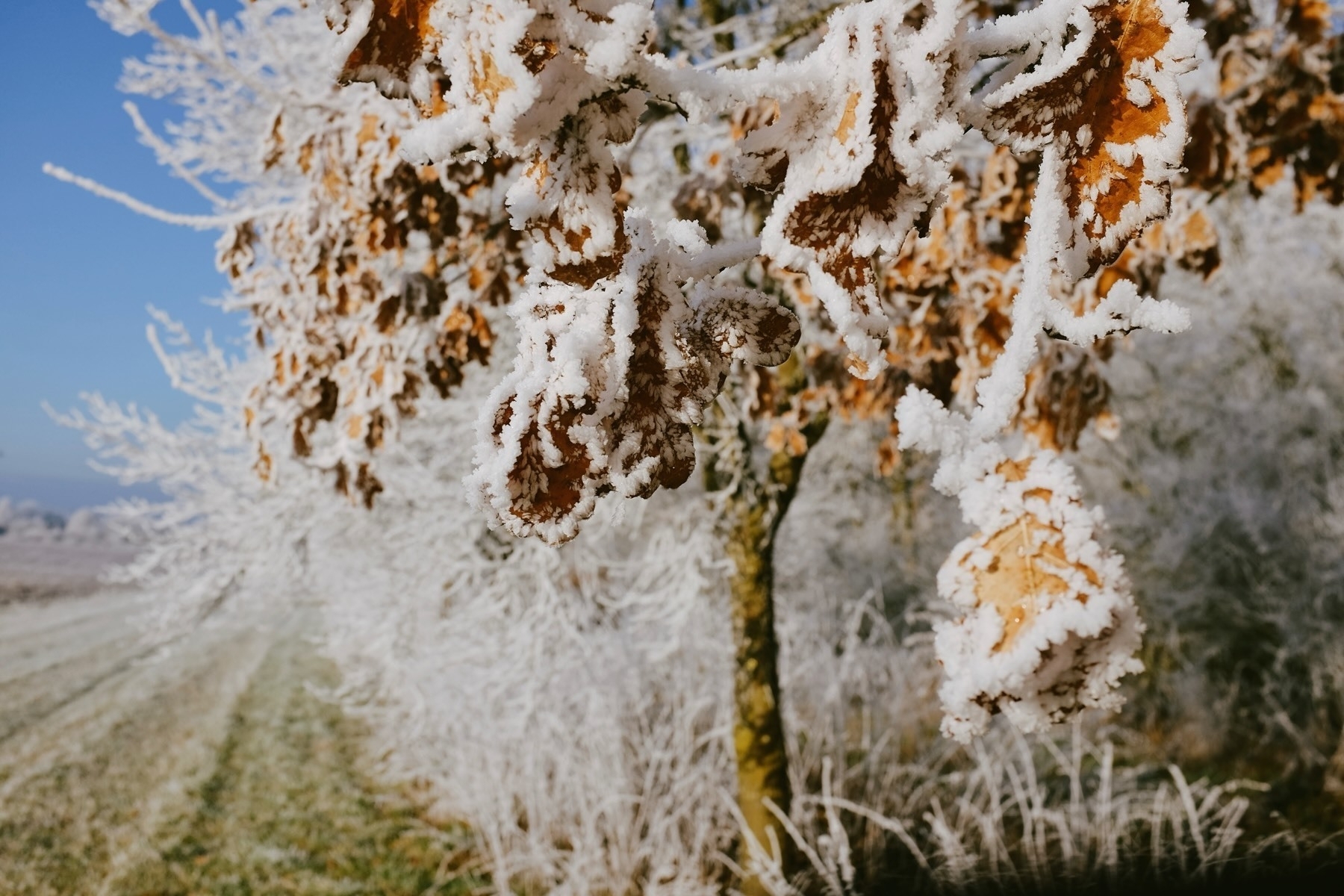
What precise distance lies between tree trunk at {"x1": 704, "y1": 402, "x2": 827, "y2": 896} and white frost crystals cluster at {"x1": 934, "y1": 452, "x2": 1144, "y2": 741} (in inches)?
113

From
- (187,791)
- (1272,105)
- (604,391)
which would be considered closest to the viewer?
(604,391)

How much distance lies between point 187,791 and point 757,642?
5.93 meters

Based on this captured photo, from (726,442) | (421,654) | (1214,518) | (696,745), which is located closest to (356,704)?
(421,654)

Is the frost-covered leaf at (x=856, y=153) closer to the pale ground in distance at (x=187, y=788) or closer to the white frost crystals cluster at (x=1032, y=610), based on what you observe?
the white frost crystals cluster at (x=1032, y=610)

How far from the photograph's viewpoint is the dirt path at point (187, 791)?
530 cm

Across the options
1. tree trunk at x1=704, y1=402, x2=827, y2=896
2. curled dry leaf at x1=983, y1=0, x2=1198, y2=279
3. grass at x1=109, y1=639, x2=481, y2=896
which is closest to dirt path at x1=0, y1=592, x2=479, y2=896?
grass at x1=109, y1=639, x2=481, y2=896

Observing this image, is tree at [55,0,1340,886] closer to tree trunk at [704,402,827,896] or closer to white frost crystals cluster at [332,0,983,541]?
white frost crystals cluster at [332,0,983,541]

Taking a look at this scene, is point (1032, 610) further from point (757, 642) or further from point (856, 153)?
point (757, 642)

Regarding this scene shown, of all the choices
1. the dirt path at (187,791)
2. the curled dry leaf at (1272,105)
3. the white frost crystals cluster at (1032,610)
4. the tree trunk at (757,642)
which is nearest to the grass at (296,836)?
the dirt path at (187,791)

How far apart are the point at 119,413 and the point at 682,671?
6022mm

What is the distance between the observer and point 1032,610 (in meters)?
0.71

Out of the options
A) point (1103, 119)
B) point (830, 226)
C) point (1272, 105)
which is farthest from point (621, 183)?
point (1272, 105)

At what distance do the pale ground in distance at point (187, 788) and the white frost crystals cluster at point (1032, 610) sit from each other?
464 cm

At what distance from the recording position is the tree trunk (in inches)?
145
